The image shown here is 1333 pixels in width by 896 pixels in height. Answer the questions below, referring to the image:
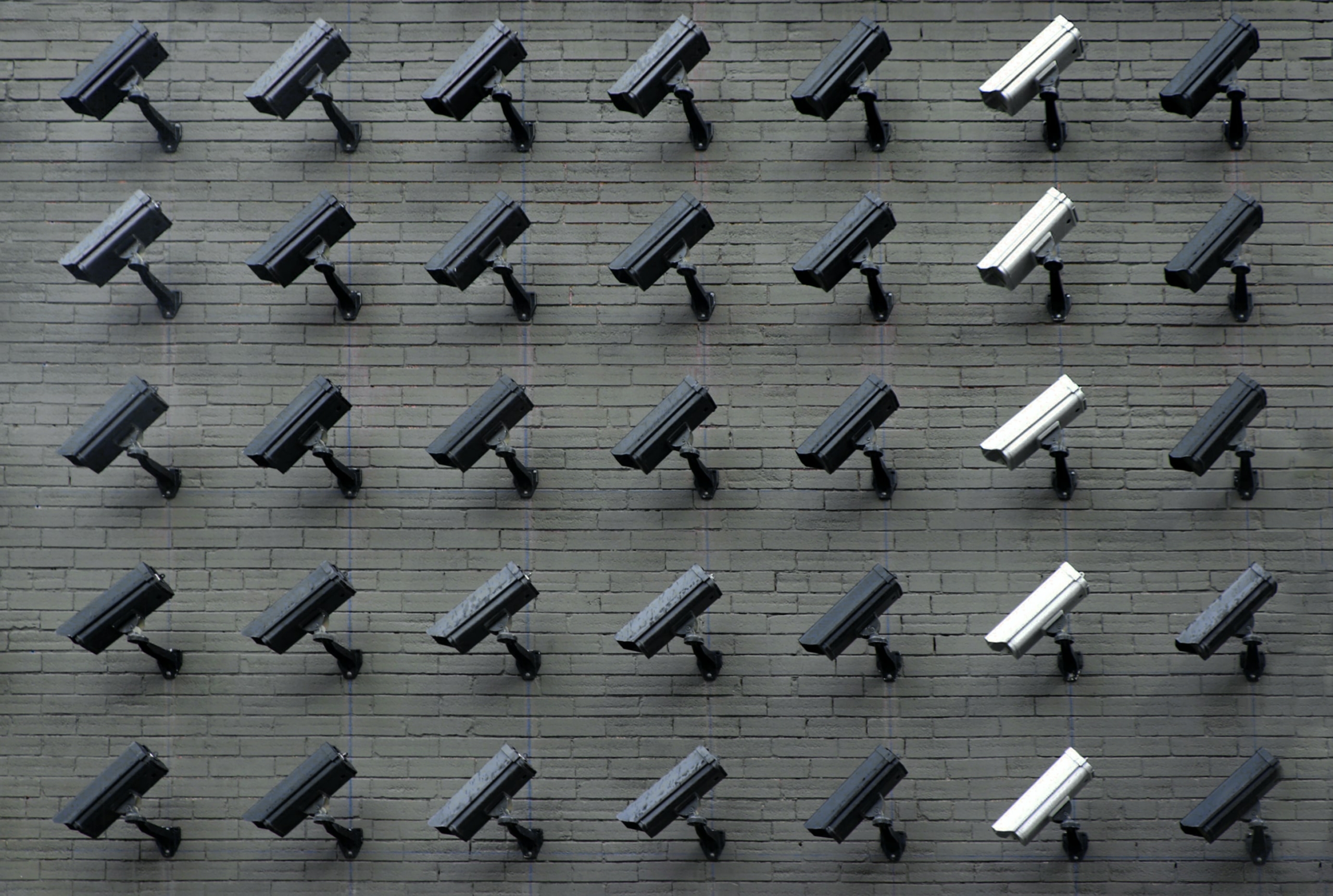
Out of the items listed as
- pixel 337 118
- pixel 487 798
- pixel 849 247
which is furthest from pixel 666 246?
pixel 487 798

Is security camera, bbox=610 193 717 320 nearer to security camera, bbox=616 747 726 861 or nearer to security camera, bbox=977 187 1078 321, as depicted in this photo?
security camera, bbox=977 187 1078 321

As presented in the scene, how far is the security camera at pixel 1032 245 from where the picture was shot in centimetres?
1383

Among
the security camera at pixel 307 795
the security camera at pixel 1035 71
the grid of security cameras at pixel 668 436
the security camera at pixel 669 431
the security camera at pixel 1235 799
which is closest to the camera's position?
the security camera at pixel 1235 799

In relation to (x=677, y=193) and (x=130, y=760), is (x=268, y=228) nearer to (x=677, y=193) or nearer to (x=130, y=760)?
(x=677, y=193)

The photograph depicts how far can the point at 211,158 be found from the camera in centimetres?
1522

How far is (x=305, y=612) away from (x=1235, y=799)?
705 cm

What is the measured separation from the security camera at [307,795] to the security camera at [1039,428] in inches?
213

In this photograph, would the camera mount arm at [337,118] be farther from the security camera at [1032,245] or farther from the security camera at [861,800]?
the security camera at [861,800]

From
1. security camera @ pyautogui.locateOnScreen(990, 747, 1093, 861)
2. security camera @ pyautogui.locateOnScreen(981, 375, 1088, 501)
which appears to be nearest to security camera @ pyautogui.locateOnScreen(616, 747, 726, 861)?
security camera @ pyautogui.locateOnScreen(990, 747, 1093, 861)

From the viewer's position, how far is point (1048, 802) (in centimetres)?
1348

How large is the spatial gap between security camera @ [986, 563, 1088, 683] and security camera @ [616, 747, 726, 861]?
2.29m

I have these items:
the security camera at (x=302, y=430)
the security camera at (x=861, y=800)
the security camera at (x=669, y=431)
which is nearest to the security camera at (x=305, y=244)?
the security camera at (x=302, y=430)

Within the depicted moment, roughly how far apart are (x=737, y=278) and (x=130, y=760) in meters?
6.03

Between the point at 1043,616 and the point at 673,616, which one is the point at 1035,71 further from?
the point at 673,616
